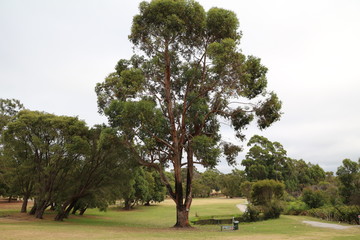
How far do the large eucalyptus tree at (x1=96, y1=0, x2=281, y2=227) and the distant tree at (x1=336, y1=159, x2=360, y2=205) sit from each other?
21108 millimetres

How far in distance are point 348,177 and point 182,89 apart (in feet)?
89.6

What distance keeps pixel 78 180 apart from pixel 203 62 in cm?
1714

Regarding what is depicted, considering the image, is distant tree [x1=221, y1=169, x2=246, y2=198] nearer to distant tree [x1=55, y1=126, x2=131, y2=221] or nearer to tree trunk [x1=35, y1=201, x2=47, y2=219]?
distant tree [x1=55, y1=126, x2=131, y2=221]

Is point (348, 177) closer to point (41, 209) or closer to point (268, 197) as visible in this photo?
point (268, 197)

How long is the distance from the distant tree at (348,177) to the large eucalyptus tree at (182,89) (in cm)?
2111

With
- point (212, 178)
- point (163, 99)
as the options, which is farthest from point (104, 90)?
point (212, 178)

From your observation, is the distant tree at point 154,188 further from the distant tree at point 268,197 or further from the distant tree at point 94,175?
the distant tree at point 94,175

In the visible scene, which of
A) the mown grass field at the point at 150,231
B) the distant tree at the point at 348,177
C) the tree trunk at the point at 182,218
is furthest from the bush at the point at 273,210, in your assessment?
the tree trunk at the point at 182,218

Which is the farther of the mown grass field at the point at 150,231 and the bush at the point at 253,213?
the bush at the point at 253,213

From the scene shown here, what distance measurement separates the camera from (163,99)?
84.6 feet

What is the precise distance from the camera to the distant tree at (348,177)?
120 ft

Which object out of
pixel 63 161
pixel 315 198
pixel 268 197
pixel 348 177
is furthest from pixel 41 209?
pixel 348 177

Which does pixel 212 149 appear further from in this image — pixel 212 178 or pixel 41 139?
pixel 212 178

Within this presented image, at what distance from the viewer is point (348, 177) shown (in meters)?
38.1
